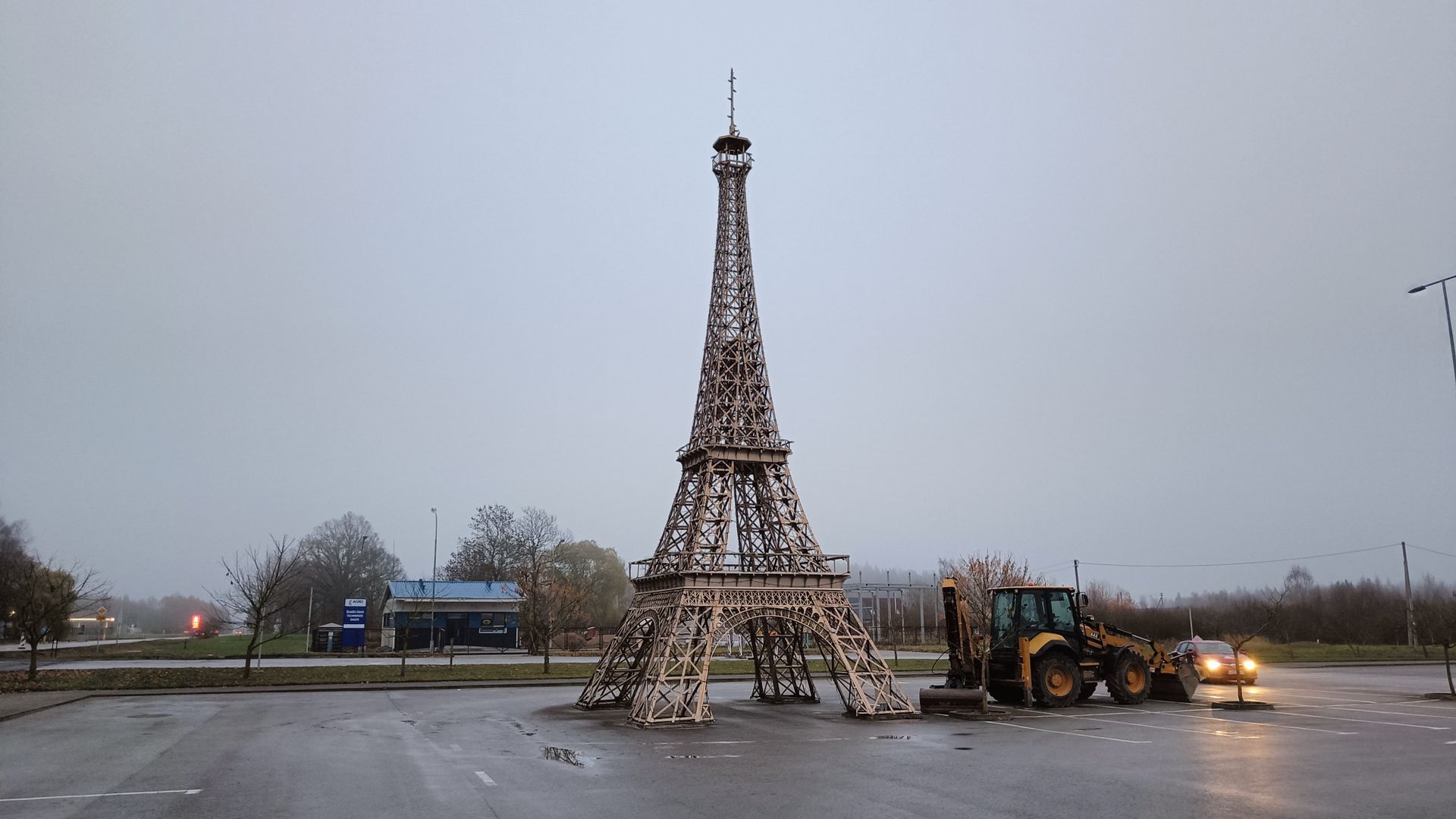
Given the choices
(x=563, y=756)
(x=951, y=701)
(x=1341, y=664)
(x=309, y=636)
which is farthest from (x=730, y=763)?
(x=309, y=636)

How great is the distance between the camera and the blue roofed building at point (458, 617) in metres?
74.5

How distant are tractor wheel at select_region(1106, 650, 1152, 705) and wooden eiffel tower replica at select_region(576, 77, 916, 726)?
726cm

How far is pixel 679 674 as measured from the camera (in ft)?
90.6

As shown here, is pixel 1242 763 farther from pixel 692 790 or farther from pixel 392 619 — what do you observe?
pixel 392 619

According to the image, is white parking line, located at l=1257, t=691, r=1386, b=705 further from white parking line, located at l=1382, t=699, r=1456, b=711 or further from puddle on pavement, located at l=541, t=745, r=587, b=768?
puddle on pavement, located at l=541, t=745, r=587, b=768

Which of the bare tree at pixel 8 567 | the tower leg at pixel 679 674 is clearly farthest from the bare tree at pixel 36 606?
the tower leg at pixel 679 674

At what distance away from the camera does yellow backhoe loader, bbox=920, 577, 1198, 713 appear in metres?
27.5

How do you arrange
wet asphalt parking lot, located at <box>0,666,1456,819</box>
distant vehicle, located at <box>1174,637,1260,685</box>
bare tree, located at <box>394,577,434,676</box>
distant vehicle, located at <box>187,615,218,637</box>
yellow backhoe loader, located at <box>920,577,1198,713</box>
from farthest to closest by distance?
1. distant vehicle, located at <box>187,615,218,637</box>
2. bare tree, located at <box>394,577,434,676</box>
3. distant vehicle, located at <box>1174,637,1260,685</box>
4. yellow backhoe loader, located at <box>920,577,1198,713</box>
5. wet asphalt parking lot, located at <box>0,666,1456,819</box>

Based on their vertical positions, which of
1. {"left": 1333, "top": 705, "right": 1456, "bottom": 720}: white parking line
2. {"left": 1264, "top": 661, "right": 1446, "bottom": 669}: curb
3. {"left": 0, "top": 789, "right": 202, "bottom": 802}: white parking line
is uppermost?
{"left": 0, "top": 789, "right": 202, "bottom": 802}: white parking line

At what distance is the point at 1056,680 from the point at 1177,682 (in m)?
4.93

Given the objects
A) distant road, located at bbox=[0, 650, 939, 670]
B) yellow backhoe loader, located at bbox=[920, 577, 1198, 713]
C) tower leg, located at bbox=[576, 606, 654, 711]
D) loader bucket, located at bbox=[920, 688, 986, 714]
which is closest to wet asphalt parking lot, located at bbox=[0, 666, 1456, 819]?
loader bucket, located at bbox=[920, 688, 986, 714]

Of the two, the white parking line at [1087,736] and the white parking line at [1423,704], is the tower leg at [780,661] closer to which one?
the white parking line at [1087,736]

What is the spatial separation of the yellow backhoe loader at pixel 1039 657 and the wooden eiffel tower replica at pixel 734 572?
2533 mm

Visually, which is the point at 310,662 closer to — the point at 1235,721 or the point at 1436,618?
the point at 1235,721
